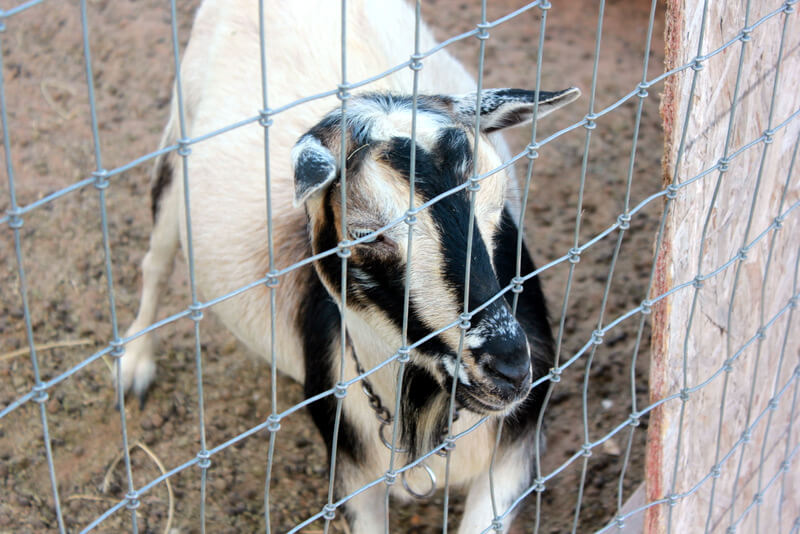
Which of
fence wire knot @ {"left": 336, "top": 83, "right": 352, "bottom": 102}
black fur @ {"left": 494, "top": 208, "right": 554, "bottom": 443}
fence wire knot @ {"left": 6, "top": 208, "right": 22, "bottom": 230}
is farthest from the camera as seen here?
black fur @ {"left": 494, "top": 208, "right": 554, "bottom": 443}

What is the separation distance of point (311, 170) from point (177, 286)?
2.68 metres

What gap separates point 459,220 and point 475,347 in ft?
0.99

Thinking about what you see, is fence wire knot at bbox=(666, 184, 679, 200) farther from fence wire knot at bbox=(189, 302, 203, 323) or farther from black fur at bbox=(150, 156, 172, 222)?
black fur at bbox=(150, 156, 172, 222)

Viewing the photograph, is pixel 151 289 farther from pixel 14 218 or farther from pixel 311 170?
pixel 14 218

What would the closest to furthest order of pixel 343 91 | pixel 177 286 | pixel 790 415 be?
pixel 343 91 < pixel 790 415 < pixel 177 286

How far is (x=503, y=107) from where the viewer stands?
2.43 metres

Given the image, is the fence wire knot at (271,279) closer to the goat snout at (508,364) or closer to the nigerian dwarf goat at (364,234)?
the nigerian dwarf goat at (364,234)

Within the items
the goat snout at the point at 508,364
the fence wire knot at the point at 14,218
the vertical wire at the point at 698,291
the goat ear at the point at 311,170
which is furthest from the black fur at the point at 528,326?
the fence wire knot at the point at 14,218

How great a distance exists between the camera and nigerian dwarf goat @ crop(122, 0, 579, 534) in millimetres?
2123

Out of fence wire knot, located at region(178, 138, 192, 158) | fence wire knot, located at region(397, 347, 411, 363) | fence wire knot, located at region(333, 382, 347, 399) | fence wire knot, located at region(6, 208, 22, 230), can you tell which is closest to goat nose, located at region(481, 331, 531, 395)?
fence wire knot, located at region(397, 347, 411, 363)

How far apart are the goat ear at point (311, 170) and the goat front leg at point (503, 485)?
114 cm

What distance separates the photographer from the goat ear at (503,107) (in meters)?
2.32

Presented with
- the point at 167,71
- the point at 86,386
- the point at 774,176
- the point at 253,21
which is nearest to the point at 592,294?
the point at 774,176

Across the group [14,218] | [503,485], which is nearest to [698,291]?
[503,485]
